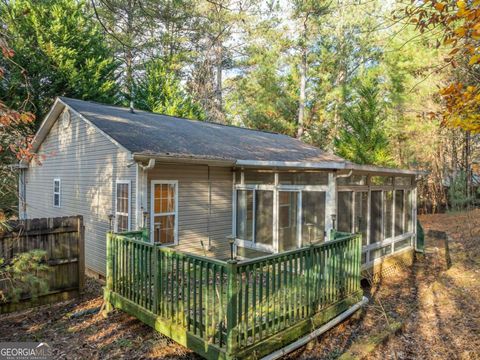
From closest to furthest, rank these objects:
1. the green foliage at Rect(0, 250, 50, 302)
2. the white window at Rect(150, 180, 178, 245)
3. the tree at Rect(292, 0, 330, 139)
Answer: the green foliage at Rect(0, 250, 50, 302), the white window at Rect(150, 180, 178, 245), the tree at Rect(292, 0, 330, 139)

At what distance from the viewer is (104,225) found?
7758 mm

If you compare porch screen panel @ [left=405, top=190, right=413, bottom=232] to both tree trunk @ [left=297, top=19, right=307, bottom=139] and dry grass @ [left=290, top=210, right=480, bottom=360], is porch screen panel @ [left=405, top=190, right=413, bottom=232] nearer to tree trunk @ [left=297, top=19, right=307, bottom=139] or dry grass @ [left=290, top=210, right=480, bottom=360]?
dry grass @ [left=290, top=210, right=480, bottom=360]

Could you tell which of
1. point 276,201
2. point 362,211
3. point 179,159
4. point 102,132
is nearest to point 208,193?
point 179,159

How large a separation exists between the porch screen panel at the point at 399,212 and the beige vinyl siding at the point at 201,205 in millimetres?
4560

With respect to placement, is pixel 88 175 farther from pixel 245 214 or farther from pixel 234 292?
pixel 234 292

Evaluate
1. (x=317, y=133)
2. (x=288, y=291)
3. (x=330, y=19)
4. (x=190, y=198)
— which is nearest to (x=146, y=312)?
(x=288, y=291)

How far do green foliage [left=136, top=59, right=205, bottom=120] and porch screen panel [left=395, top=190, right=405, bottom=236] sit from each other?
43.5ft

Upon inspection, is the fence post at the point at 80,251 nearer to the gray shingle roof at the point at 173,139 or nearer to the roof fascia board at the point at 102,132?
the roof fascia board at the point at 102,132

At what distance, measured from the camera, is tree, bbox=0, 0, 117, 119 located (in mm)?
14391

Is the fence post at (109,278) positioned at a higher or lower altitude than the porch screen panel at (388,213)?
lower

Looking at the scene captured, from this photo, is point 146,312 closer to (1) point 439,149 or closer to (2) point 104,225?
(2) point 104,225

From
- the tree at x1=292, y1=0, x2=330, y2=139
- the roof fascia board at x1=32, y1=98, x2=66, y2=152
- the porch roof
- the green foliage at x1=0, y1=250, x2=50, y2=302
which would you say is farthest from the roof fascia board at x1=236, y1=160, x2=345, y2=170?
the tree at x1=292, y1=0, x2=330, y2=139

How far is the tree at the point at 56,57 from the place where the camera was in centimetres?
1439

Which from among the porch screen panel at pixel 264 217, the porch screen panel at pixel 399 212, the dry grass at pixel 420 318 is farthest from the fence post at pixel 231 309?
the porch screen panel at pixel 399 212
